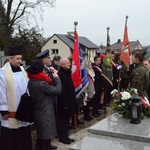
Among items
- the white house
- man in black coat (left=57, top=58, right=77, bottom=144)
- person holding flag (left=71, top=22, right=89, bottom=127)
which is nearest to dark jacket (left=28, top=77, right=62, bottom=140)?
man in black coat (left=57, top=58, right=77, bottom=144)

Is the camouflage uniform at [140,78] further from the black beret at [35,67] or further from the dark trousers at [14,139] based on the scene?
the dark trousers at [14,139]

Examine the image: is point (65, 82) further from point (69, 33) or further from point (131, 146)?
point (69, 33)

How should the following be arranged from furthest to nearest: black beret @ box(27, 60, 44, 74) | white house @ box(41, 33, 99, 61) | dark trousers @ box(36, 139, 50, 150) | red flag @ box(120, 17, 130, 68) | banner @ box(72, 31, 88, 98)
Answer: white house @ box(41, 33, 99, 61), red flag @ box(120, 17, 130, 68), banner @ box(72, 31, 88, 98), dark trousers @ box(36, 139, 50, 150), black beret @ box(27, 60, 44, 74)

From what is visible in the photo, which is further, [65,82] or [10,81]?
[65,82]

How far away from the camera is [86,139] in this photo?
3561 mm

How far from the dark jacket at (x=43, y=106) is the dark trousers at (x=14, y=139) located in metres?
0.25

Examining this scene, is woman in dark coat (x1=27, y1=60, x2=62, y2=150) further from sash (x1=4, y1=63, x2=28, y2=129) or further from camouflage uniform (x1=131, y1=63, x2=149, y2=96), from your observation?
camouflage uniform (x1=131, y1=63, x2=149, y2=96)

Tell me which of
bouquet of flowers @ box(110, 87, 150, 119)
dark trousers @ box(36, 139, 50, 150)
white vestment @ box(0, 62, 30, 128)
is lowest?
dark trousers @ box(36, 139, 50, 150)

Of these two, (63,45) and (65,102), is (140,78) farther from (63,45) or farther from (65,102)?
(63,45)

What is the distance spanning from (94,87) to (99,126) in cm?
356

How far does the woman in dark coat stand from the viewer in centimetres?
383

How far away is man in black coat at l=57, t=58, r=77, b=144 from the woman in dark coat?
100 centimetres

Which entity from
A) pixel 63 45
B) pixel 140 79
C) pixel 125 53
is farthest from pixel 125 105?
pixel 63 45

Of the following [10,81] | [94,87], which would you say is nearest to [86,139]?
[10,81]
